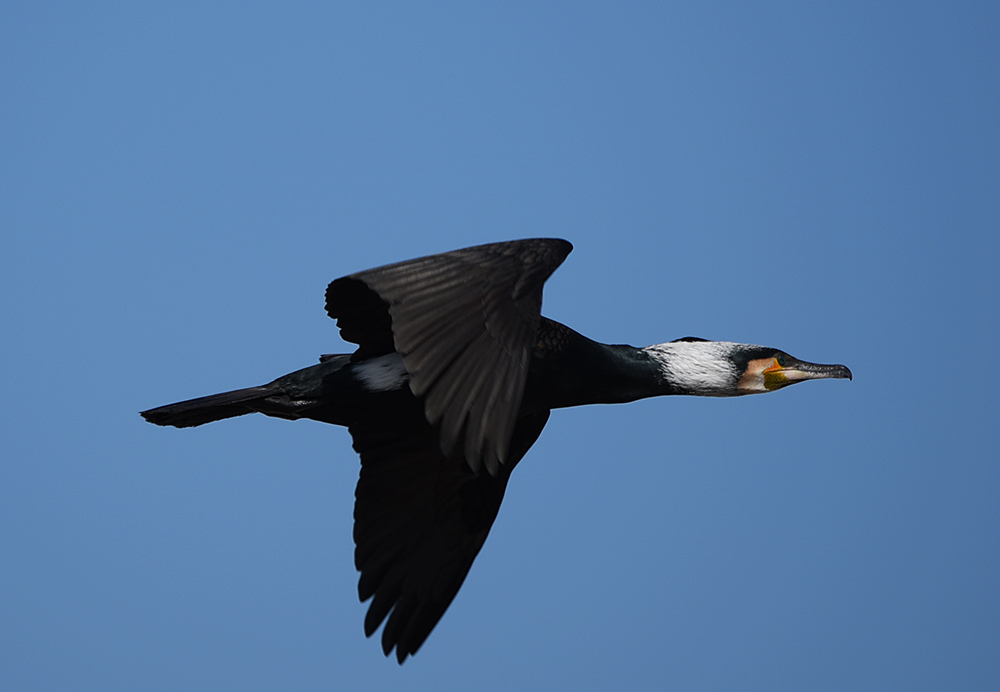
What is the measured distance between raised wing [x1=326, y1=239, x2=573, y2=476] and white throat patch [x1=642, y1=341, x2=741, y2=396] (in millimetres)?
1077

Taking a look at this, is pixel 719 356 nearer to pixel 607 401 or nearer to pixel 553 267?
pixel 607 401

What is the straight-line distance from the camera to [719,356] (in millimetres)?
5219

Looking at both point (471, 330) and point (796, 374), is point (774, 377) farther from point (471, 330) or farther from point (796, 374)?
point (471, 330)

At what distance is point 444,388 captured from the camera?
3.50 meters

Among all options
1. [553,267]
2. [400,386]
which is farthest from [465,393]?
[400,386]

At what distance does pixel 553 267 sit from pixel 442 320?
0.67 m

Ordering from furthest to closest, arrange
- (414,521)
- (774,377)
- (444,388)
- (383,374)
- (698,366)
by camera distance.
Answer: (414,521) → (774,377) → (698,366) → (383,374) → (444,388)

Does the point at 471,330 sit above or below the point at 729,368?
below

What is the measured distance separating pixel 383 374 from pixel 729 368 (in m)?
1.54

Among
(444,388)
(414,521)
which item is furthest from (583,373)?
(444,388)

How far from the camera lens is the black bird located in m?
3.56

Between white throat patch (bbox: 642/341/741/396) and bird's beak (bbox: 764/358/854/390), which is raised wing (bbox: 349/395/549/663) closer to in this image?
white throat patch (bbox: 642/341/741/396)

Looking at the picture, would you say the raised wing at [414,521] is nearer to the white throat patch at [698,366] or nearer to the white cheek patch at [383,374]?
the white cheek patch at [383,374]

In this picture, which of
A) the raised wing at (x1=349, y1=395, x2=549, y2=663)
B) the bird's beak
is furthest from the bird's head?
the raised wing at (x1=349, y1=395, x2=549, y2=663)
